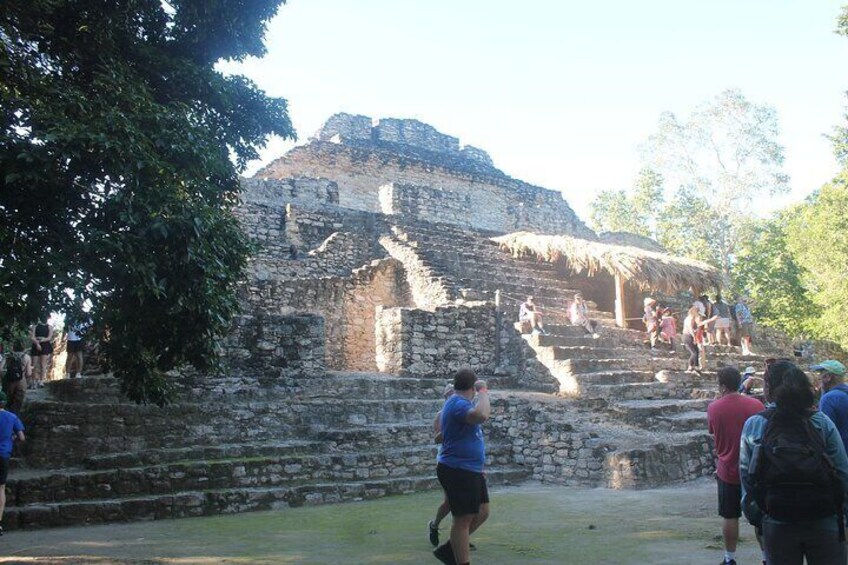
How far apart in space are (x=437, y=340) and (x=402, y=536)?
6.79 m

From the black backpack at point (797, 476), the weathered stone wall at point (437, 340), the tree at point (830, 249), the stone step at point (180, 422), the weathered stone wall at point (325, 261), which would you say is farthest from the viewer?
the tree at point (830, 249)

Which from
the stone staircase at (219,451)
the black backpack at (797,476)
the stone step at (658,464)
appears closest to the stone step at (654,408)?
the stone step at (658,464)

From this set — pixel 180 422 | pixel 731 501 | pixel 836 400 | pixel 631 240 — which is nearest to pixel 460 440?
pixel 731 501

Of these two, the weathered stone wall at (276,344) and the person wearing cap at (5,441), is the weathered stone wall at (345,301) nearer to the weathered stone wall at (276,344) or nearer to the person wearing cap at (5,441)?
the weathered stone wall at (276,344)

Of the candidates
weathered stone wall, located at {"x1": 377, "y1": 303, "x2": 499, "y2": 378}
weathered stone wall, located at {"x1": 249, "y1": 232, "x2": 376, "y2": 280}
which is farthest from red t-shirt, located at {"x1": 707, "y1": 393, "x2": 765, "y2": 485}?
weathered stone wall, located at {"x1": 249, "y1": 232, "x2": 376, "y2": 280}

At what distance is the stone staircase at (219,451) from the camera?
7.46m

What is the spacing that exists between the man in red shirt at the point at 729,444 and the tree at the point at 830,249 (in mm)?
15518

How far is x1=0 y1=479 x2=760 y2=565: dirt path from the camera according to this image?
5.46m

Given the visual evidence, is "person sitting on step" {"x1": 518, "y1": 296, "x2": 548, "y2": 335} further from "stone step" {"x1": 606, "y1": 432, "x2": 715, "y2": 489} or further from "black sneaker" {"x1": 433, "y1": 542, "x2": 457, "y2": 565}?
"black sneaker" {"x1": 433, "y1": 542, "x2": 457, "y2": 565}

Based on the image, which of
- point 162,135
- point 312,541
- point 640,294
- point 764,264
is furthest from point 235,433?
point 764,264

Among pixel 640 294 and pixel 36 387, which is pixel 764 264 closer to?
pixel 640 294

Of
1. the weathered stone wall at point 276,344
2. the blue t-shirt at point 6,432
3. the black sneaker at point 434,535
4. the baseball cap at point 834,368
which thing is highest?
the weathered stone wall at point 276,344

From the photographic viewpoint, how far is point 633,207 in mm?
32469

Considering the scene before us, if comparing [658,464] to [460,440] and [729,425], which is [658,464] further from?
[460,440]
